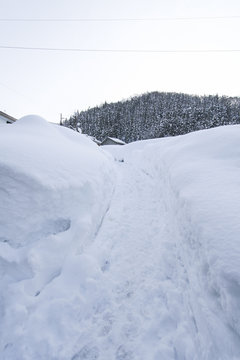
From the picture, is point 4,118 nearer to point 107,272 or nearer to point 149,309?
point 107,272

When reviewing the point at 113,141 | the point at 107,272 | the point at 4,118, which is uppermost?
the point at 113,141

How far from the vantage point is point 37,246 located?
9.68 feet

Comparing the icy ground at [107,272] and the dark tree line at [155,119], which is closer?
the icy ground at [107,272]

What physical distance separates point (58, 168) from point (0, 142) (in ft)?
5.25

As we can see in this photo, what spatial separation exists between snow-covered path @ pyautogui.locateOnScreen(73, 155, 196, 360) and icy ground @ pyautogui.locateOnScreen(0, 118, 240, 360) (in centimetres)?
1

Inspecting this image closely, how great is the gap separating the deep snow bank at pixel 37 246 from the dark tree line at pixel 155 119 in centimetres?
3305

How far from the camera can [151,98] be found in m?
102

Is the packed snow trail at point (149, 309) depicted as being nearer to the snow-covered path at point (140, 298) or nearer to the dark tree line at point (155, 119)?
the snow-covered path at point (140, 298)

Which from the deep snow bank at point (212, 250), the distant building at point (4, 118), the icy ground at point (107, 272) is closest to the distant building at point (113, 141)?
the distant building at point (4, 118)

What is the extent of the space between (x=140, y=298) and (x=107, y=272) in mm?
752

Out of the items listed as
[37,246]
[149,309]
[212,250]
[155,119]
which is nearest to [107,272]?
[149,309]

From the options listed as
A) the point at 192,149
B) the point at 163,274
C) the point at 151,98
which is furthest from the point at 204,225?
the point at 151,98

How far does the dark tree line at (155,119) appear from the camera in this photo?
144 feet

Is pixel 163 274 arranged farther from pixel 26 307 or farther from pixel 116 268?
pixel 26 307
